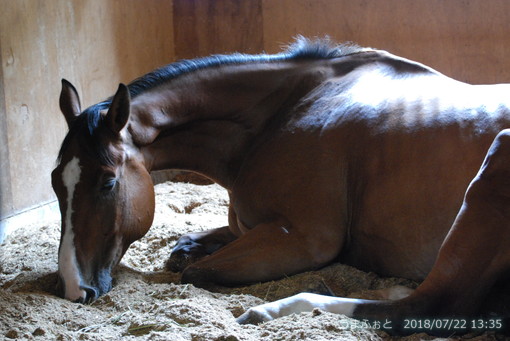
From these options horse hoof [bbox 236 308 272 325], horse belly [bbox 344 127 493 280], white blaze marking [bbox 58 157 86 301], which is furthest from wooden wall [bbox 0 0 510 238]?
horse belly [bbox 344 127 493 280]

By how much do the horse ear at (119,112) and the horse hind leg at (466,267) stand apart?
1.25 metres

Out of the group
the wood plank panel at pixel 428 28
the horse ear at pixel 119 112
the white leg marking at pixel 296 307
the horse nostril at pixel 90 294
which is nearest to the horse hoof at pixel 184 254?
the horse nostril at pixel 90 294

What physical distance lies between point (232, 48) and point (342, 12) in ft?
4.14

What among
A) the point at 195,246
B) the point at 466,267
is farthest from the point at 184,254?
the point at 466,267

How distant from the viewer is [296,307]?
104 inches

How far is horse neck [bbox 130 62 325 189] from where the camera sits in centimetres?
375

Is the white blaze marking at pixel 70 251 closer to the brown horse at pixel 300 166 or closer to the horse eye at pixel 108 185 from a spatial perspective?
the brown horse at pixel 300 166

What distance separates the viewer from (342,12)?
20.9 ft

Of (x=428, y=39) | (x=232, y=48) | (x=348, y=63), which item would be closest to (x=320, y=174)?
(x=348, y=63)

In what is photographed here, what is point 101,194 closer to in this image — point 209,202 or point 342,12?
point 209,202

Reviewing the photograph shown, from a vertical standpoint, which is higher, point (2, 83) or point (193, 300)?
point (2, 83)

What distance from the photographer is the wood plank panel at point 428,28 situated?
5.87 meters

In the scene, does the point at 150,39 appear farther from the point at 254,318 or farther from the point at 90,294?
the point at 254,318

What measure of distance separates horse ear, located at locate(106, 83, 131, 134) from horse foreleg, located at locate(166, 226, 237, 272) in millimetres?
989
